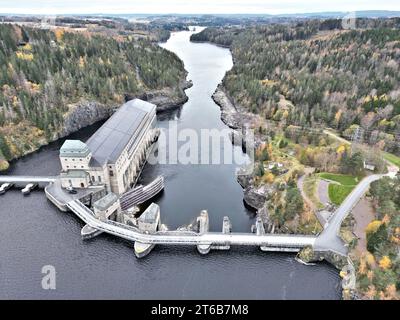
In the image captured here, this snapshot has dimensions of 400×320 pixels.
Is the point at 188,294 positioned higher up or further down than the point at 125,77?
further down

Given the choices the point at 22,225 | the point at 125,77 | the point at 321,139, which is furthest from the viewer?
the point at 125,77

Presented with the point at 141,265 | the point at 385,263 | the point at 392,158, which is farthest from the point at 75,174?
the point at 392,158

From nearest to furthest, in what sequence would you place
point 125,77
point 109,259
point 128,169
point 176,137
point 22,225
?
1. point 109,259
2. point 22,225
3. point 128,169
4. point 176,137
5. point 125,77

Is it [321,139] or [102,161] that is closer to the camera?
[102,161]

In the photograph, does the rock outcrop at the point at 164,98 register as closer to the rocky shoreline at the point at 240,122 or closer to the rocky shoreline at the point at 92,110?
the rocky shoreline at the point at 92,110

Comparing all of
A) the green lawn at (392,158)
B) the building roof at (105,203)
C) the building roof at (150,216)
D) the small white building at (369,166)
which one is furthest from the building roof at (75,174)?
the green lawn at (392,158)

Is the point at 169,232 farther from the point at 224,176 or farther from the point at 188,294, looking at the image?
the point at 224,176
